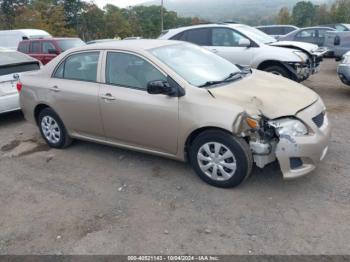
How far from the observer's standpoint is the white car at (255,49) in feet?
24.8

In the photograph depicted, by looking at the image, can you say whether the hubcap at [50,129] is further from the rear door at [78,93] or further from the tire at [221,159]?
the tire at [221,159]

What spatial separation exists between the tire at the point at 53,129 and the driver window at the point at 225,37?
15.0ft

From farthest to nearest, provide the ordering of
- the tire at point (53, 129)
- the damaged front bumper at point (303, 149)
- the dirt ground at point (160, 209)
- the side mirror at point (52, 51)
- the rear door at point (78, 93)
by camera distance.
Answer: the side mirror at point (52, 51) < the tire at point (53, 129) < the rear door at point (78, 93) < the damaged front bumper at point (303, 149) < the dirt ground at point (160, 209)

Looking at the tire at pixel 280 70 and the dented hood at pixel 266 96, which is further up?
the dented hood at pixel 266 96

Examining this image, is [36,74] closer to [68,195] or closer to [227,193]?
[68,195]

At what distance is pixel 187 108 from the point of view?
388cm

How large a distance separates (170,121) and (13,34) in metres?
14.4

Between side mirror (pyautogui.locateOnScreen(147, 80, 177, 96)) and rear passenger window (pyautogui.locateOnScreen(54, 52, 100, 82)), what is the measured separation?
1094mm

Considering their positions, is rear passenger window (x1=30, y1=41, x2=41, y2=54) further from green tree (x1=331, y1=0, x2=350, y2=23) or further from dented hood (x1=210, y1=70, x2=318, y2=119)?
green tree (x1=331, y1=0, x2=350, y2=23)

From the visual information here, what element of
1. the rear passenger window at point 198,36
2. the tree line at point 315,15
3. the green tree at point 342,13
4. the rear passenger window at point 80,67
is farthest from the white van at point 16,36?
the green tree at point 342,13

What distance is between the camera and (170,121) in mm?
4020

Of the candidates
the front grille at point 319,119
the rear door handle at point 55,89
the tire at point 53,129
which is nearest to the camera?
the front grille at point 319,119

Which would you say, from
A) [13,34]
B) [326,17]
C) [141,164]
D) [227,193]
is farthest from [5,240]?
[326,17]

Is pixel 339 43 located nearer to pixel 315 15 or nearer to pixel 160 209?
pixel 160 209
